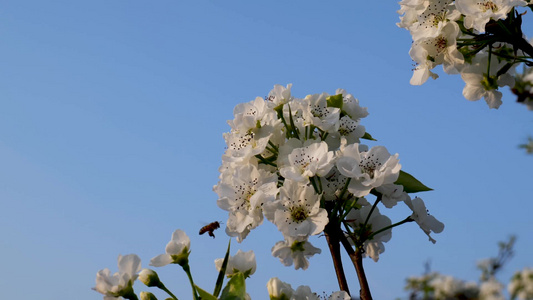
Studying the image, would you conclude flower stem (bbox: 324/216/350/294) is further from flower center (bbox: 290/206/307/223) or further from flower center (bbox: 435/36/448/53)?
flower center (bbox: 435/36/448/53)

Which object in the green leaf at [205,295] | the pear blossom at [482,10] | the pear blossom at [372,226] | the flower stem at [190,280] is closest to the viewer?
the green leaf at [205,295]

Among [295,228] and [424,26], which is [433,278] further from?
[295,228]

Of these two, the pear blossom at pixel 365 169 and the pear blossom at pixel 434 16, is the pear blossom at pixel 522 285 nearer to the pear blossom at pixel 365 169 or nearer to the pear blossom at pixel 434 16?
the pear blossom at pixel 434 16

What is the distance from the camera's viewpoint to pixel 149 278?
185 centimetres

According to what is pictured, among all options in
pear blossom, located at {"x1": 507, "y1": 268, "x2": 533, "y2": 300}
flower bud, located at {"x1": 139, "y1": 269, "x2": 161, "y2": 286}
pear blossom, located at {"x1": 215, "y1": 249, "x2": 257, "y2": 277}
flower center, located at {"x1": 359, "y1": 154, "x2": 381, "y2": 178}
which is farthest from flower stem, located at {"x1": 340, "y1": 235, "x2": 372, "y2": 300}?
pear blossom, located at {"x1": 507, "y1": 268, "x2": 533, "y2": 300}

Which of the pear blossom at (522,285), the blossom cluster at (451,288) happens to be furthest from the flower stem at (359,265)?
the pear blossom at (522,285)

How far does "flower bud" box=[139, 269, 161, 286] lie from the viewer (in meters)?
1.86

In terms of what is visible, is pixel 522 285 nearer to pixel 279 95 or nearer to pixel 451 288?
pixel 451 288

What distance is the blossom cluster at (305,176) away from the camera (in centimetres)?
174

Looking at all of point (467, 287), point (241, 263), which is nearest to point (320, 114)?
point (241, 263)

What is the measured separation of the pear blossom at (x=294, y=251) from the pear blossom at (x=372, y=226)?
178 mm

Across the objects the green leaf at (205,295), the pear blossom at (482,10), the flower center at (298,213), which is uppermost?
the pear blossom at (482,10)

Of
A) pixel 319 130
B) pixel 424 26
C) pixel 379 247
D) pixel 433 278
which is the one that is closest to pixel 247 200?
pixel 319 130

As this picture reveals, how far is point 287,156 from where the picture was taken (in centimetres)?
183
